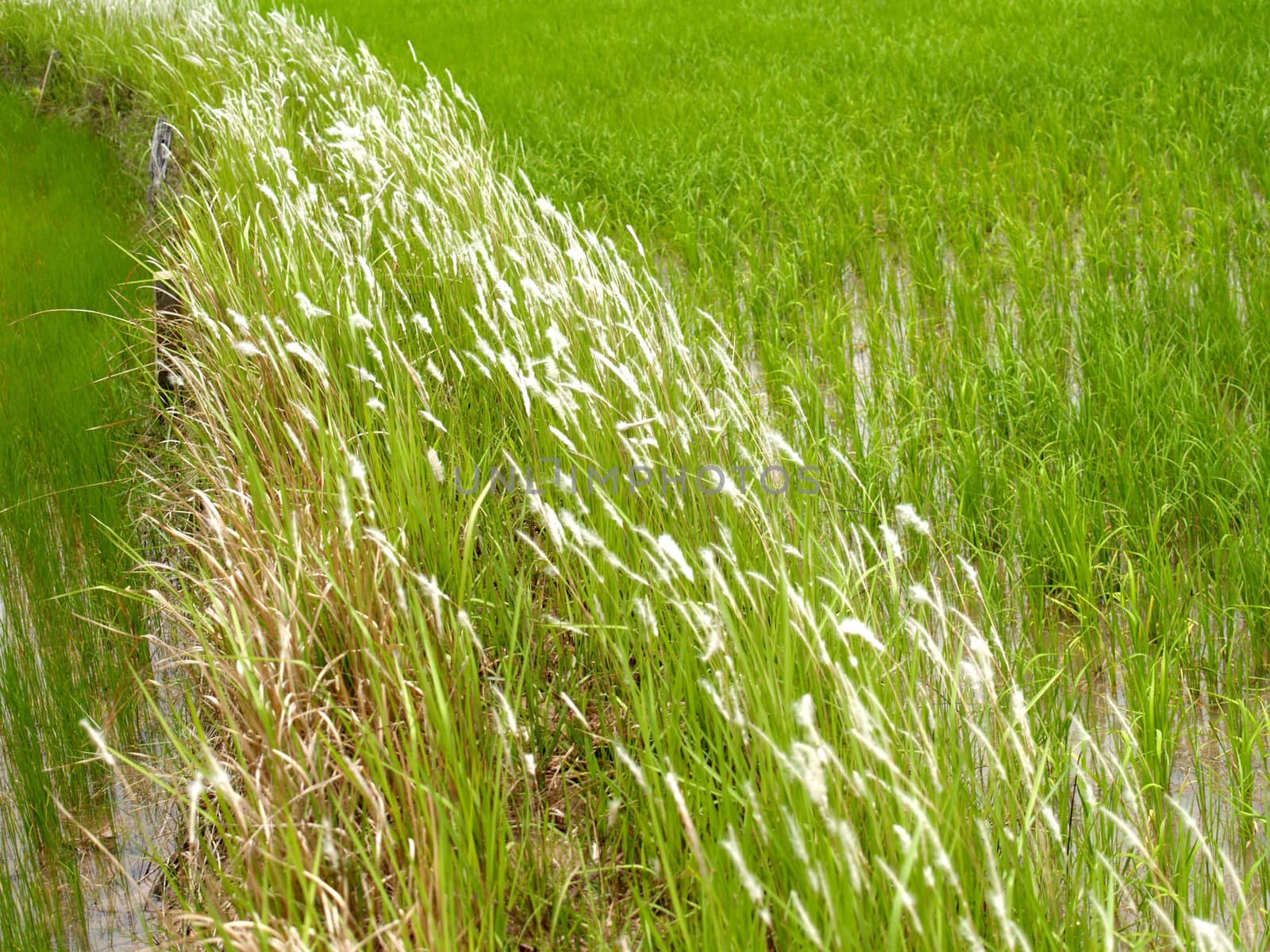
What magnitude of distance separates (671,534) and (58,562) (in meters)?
1.63

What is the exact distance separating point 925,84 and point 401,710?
509cm

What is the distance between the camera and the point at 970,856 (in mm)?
1336

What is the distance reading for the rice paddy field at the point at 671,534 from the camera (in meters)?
1.40

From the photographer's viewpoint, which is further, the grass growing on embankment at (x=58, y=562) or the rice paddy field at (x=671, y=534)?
the grass growing on embankment at (x=58, y=562)

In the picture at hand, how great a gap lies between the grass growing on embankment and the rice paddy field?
0.6 inches

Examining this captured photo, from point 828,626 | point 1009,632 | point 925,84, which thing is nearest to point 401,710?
point 828,626

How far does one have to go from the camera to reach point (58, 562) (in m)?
2.77

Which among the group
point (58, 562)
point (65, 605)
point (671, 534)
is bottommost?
point (671, 534)

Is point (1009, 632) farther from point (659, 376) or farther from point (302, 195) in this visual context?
point (302, 195)

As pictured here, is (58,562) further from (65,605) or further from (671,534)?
(671,534)

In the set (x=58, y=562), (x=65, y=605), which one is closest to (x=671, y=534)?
(x=65, y=605)

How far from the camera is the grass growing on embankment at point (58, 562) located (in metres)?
1.97

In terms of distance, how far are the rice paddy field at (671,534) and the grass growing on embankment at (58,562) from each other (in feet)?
0.05

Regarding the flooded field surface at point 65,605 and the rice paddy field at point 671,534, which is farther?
the flooded field surface at point 65,605
